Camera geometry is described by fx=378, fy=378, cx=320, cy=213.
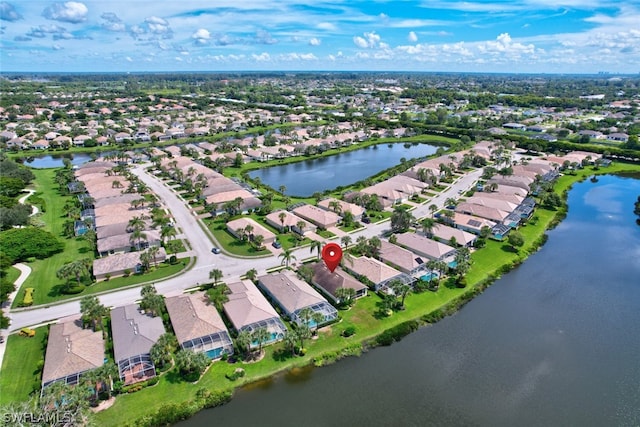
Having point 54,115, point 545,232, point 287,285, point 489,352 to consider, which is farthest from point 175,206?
point 54,115

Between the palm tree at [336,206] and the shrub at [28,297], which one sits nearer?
the shrub at [28,297]

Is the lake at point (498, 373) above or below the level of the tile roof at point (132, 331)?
below

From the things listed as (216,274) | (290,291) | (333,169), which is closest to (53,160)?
(333,169)

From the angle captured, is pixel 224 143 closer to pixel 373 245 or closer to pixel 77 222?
pixel 77 222

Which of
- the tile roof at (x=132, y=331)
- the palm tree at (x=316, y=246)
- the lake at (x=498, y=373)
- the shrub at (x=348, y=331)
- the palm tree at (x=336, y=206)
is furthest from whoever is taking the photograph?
the palm tree at (x=336, y=206)

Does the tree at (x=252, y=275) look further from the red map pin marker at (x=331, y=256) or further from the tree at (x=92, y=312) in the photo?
the tree at (x=92, y=312)

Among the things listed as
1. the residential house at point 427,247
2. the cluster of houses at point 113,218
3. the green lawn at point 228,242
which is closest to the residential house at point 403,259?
the residential house at point 427,247
